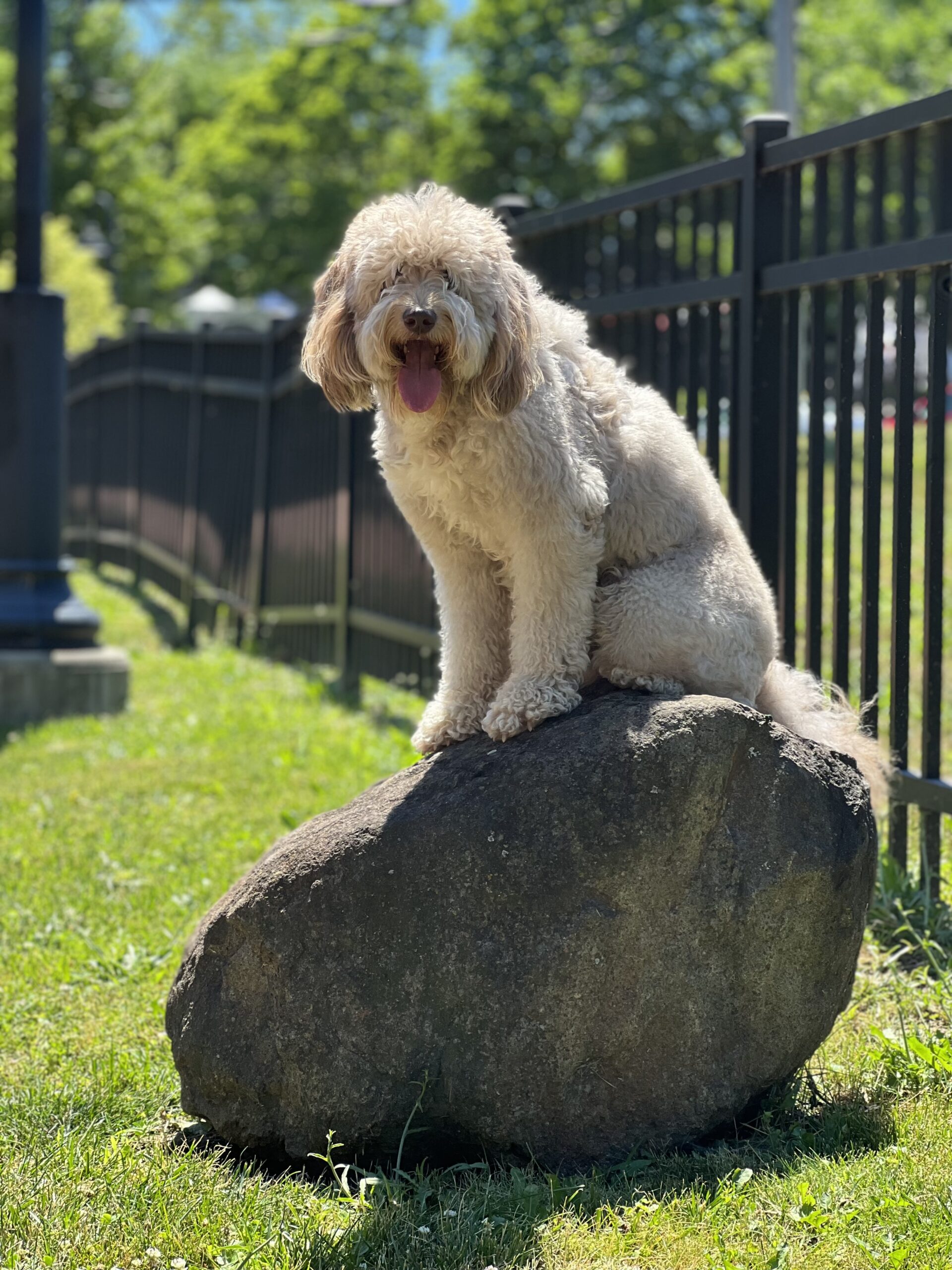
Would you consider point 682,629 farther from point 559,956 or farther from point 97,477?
point 97,477

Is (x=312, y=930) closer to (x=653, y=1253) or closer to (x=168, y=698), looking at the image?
(x=653, y=1253)

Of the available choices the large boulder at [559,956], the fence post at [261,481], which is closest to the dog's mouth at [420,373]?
the large boulder at [559,956]

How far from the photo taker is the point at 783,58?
49.7 ft

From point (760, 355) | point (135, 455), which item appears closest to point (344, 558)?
point (760, 355)

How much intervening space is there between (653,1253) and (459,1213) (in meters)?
0.42

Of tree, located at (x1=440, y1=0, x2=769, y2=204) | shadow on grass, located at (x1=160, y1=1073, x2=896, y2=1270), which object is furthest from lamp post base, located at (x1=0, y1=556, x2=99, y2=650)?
tree, located at (x1=440, y1=0, x2=769, y2=204)

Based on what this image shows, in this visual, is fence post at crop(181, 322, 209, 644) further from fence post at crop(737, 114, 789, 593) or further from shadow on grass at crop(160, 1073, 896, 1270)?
shadow on grass at crop(160, 1073, 896, 1270)

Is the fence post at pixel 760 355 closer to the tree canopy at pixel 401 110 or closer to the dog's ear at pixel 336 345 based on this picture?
the dog's ear at pixel 336 345

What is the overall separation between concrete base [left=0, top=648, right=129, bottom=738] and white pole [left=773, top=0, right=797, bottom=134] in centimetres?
1050

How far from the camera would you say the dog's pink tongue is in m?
3.32

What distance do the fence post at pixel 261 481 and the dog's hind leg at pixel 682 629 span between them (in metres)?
6.64

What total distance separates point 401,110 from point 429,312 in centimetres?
3723

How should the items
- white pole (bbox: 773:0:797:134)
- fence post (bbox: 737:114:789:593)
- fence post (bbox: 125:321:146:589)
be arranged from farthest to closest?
1. white pole (bbox: 773:0:797:134)
2. fence post (bbox: 125:321:146:589)
3. fence post (bbox: 737:114:789:593)

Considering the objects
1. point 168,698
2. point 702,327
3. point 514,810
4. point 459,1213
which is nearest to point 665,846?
point 514,810
